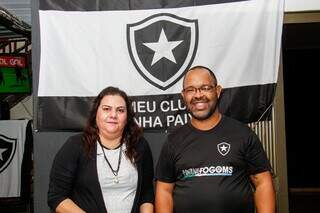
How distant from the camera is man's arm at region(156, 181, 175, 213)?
2.60m

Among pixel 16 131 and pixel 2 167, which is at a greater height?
pixel 16 131

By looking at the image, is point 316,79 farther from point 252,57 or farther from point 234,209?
point 234,209

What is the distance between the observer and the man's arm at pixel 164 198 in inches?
102

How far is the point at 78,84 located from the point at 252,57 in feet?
4.78

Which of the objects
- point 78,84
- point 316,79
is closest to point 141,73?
point 78,84

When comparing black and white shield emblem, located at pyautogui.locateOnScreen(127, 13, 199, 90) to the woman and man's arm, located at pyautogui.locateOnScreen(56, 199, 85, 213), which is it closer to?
the woman

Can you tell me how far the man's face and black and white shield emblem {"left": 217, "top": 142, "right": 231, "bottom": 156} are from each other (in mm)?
190

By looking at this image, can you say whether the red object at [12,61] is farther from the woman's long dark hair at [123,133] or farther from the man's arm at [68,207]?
the man's arm at [68,207]

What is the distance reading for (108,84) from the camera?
3494 mm

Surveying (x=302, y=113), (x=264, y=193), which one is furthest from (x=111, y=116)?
(x=302, y=113)

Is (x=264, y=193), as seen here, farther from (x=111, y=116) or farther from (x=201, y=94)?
(x=111, y=116)

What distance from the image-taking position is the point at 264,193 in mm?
2516

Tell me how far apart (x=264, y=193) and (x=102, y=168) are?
991 mm

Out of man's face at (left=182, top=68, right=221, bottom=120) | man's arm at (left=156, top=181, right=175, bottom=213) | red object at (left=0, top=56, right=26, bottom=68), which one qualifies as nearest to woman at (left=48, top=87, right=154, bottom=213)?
man's arm at (left=156, top=181, right=175, bottom=213)
